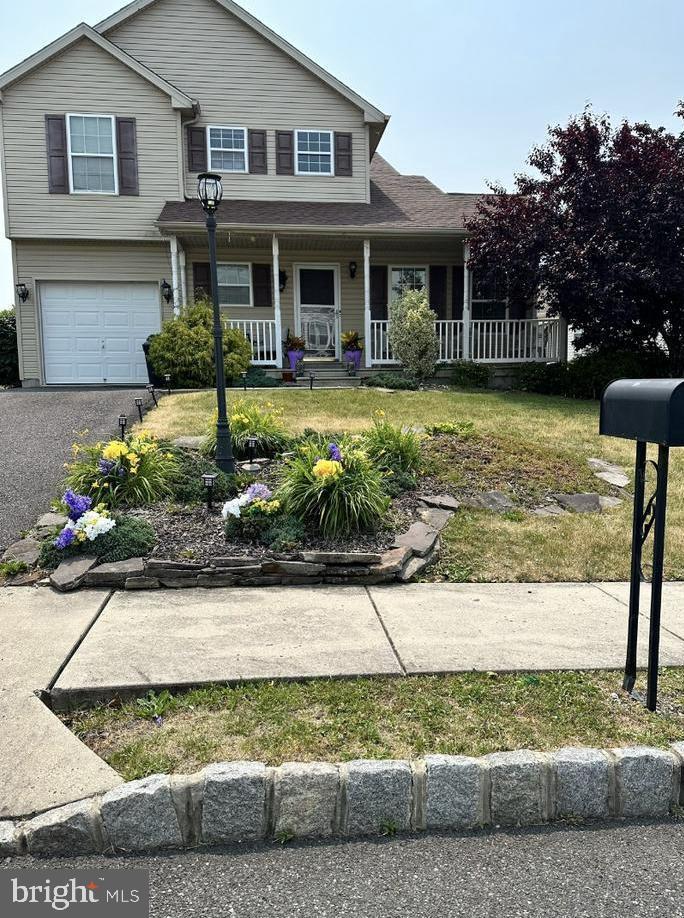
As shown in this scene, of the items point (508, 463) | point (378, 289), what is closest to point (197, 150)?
point (378, 289)

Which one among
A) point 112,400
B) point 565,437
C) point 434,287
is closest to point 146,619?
point 565,437

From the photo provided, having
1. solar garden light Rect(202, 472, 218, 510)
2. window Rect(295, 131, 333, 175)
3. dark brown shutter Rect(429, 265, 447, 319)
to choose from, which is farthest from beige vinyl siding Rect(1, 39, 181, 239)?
solar garden light Rect(202, 472, 218, 510)

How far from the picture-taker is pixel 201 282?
16250 millimetres

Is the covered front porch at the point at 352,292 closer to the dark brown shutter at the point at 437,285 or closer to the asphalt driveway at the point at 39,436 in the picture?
the dark brown shutter at the point at 437,285

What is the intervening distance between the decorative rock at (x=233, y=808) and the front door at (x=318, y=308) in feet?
48.4

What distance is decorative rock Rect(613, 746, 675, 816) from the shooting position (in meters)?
2.51

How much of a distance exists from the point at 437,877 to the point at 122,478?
463cm

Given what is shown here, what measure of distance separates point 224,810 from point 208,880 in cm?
23

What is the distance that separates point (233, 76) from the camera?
16.0 metres

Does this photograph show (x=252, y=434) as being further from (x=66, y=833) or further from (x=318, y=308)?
(x=318, y=308)

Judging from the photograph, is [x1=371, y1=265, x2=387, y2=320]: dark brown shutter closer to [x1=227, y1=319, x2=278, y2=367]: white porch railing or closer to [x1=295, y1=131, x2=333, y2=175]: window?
[x1=295, y1=131, x2=333, y2=175]: window

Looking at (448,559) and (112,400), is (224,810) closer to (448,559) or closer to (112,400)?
(448,559)

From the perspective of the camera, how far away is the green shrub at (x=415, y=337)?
13883mm

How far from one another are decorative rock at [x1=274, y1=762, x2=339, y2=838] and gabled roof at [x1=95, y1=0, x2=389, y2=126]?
1687cm
